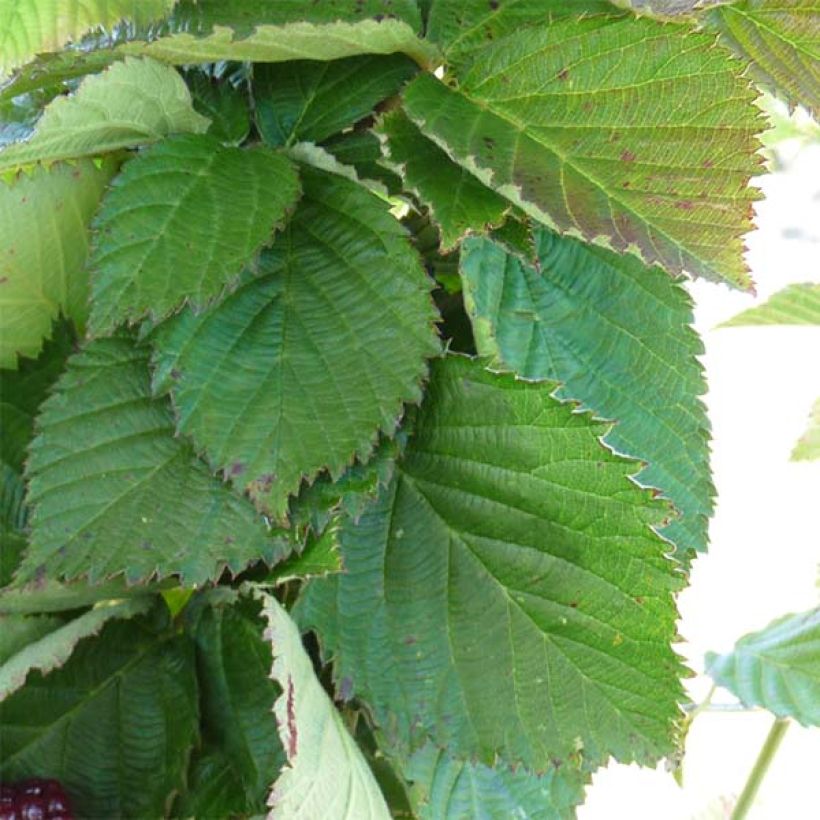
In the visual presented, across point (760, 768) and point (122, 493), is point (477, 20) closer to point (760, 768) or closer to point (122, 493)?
point (122, 493)

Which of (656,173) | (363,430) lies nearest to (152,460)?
(363,430)

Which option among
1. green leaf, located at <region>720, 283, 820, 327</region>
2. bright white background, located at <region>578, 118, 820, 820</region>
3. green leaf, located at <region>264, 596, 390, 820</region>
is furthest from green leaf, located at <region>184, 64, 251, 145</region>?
bright white background, located at <region>578, 118, 820, 820</region>

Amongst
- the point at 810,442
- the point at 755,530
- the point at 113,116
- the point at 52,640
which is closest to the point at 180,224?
the point at 113,116

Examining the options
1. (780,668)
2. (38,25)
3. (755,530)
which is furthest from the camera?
(755,530)

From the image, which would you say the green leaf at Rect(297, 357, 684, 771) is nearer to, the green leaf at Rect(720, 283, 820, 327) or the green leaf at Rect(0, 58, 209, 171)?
the green leaf at Rect(0, 58, 209, 171)

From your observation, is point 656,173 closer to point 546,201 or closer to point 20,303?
point 546,201

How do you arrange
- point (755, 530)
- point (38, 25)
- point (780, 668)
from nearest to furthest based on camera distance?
point (38, 25) → point (780, 668) → point (755, 530)
